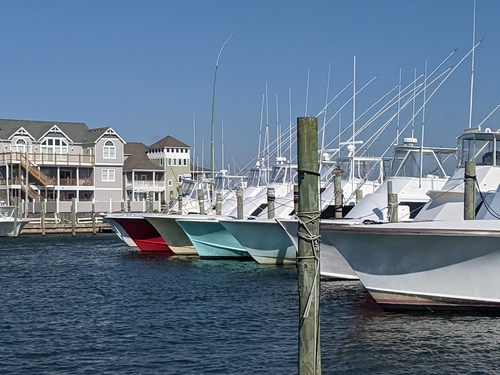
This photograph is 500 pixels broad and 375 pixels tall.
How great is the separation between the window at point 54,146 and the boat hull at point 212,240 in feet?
136

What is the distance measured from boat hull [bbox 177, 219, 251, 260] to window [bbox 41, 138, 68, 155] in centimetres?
4142

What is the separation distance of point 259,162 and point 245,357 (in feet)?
103

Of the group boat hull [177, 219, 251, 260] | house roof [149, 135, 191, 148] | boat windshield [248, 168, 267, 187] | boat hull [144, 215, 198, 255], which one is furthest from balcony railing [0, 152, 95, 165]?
boat hull [177, 219, 251, 260]

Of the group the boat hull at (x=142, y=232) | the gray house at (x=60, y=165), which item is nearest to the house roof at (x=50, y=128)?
the gray house at (x=60, y=165)

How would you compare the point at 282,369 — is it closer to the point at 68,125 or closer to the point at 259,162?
the point at 259,162

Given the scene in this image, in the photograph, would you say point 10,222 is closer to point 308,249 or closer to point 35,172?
point 35,172

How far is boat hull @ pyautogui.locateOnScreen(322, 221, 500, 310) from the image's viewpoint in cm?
1716

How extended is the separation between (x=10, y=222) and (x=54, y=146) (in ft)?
62.2

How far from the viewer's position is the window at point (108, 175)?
7438 cm

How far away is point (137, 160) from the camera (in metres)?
82.9

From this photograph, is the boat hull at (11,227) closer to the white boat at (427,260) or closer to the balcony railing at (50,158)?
the balcony railing at (50,158)

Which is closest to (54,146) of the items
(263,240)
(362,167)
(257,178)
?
(257,178)

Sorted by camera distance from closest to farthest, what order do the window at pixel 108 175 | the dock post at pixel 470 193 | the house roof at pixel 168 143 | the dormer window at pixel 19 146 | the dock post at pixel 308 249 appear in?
the dock post at pixel 308 249 < the dock post at pixel 470 193 < the dormer window at pixel 19 146 < the window at pixel 108 175 < the house roof at pixel 168 143

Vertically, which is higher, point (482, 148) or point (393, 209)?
point (482, 148)
